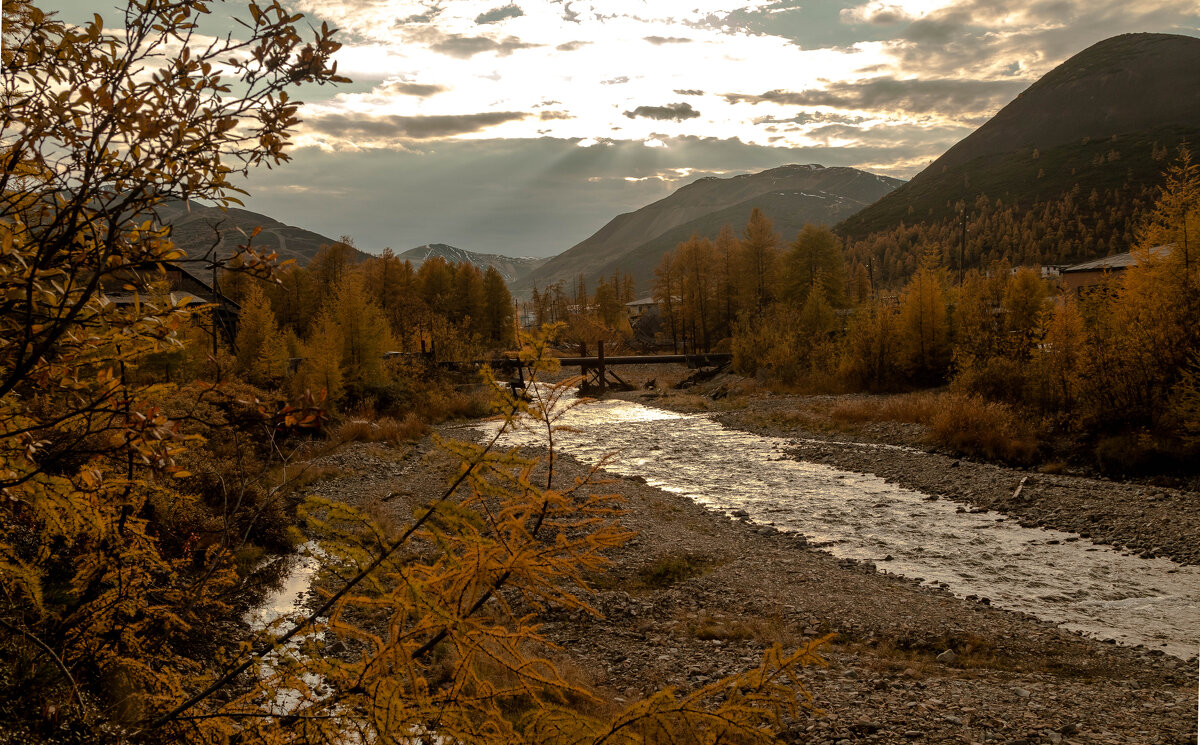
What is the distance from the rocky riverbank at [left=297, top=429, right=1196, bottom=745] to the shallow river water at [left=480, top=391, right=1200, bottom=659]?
0.69 m

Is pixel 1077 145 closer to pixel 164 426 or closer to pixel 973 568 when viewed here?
pixel 973 568

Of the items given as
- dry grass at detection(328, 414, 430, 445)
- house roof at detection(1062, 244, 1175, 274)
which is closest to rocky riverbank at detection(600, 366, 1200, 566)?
house roof at detection(1062, 244, 1175, 274)

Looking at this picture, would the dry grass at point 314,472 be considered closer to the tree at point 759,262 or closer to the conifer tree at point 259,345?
the conifer tree at point 259,345

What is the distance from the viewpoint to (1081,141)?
110875 millimetres

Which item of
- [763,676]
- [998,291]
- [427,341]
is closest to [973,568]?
[763,676]

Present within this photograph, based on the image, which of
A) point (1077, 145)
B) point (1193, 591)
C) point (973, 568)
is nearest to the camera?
point (1193, 591)

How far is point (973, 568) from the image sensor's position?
9.93 metres

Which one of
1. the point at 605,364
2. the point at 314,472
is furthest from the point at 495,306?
the point at 314,472

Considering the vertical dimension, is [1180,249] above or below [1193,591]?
above

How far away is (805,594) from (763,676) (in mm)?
7201

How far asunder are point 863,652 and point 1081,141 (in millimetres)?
133719

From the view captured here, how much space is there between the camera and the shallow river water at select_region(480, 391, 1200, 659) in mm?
8203

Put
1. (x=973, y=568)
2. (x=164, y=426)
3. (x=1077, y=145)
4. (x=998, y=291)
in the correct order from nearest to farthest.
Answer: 1. (x=164, y=426)
2. (x=973, y=568)
3. (x=998, y=291)
4. (x=1077, y=145)

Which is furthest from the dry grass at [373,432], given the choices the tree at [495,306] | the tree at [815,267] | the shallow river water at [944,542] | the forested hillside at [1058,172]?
the forested hillside at [1058,172]
